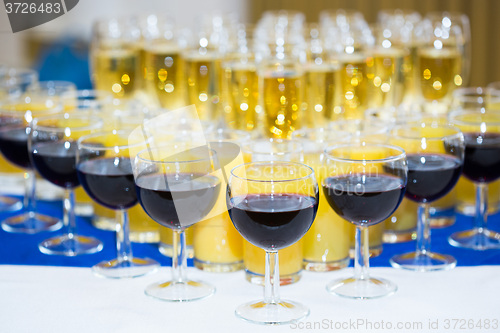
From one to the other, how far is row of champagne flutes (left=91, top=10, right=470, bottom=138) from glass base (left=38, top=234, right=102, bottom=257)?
408 millimetres

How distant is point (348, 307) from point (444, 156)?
372 mm

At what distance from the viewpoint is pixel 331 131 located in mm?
→ 1521

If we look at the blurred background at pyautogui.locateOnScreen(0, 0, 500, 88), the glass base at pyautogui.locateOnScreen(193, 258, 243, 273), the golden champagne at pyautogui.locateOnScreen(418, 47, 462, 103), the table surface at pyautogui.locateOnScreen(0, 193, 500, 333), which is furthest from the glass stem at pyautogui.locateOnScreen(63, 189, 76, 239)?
the blurred background at pyautogui.locateOnScreen(0, 0, 500, 88)

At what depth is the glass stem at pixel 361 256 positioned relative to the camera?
139 centimetres

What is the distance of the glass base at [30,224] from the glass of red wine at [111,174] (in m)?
0.31

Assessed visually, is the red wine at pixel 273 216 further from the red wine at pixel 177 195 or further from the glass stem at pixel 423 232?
the glass stem at pixel 423 232

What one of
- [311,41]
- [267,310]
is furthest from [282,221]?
[311,41]

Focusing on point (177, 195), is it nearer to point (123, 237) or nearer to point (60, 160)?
point (123, 237)

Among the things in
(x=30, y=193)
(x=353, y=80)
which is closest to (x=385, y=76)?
(x=353, y=80)

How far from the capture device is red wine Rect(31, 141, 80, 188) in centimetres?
162

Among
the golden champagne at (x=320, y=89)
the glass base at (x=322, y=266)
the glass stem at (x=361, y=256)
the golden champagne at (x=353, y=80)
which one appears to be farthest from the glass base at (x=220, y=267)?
the golden champagne at (x=353, y=80)

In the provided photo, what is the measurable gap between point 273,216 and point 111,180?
39 cm

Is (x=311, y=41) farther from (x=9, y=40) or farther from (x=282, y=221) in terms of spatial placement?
(x=9, y=40)

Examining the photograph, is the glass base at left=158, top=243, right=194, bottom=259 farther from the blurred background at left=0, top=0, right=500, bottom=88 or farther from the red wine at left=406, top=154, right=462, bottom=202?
the blurred background at left=0, top=0, right=500, bottom=88
